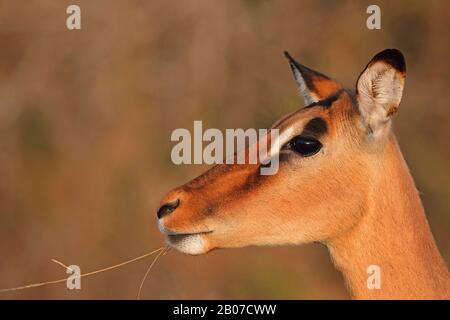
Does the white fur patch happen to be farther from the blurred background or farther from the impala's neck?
the blurred background

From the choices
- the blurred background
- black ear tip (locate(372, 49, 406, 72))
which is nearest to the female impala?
black ear tip (locate(372, 49, 406, 72))

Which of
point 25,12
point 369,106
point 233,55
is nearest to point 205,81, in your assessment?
point 233,55

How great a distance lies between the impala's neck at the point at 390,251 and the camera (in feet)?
16.9

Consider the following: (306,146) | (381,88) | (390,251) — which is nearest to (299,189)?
(306,146)

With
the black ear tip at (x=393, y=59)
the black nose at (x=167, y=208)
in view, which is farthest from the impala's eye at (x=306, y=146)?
the black nose at (x=167, y=208)

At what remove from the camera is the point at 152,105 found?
13961 millimetres

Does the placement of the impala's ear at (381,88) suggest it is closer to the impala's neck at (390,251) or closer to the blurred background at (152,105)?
the impala's neck at (390,251)

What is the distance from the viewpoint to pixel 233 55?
46.9ft

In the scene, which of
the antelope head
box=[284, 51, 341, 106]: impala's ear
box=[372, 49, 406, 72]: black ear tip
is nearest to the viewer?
box=[372, 49, 406, 72]: black ear tip

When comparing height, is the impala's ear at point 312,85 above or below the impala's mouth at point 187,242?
above

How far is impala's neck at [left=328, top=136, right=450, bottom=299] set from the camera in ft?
16.9

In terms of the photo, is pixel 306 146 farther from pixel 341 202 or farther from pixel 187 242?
pixel 187 242

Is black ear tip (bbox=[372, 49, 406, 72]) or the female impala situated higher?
black ear tip (bbox=[372, 49, 406, 72])

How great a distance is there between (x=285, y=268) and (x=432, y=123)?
2953 mm
